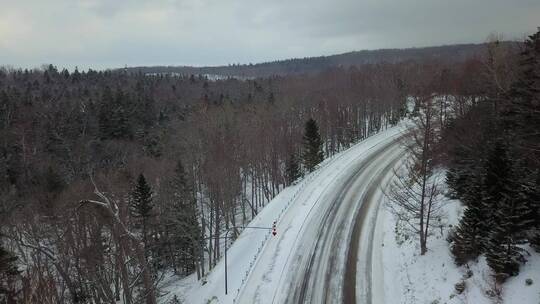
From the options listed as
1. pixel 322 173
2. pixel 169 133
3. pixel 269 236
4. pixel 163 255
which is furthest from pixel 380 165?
pixel 169 133

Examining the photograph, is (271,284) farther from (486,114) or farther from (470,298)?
(486,114)

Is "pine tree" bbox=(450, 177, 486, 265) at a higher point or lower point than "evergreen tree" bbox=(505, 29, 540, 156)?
lower

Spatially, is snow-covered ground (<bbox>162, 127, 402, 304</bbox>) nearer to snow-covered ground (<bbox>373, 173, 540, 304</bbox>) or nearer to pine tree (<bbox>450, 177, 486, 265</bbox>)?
snow-covered ground (<bbox>373, 173, 540, 304</bbox>)

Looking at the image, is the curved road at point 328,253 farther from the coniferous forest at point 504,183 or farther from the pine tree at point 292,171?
the pine tree at point 292,171

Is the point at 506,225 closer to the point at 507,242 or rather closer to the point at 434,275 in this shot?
the point at 507,242

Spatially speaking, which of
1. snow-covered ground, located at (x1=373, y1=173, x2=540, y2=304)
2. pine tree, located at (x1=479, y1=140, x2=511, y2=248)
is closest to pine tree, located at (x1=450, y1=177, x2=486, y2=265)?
pine tree, located at (x1=479, y1=140, x2=511, y2=248)

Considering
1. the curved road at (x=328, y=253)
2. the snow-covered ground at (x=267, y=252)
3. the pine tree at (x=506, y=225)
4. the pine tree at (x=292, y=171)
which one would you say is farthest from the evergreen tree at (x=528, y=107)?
the pine tree at (x=292, y=171)
